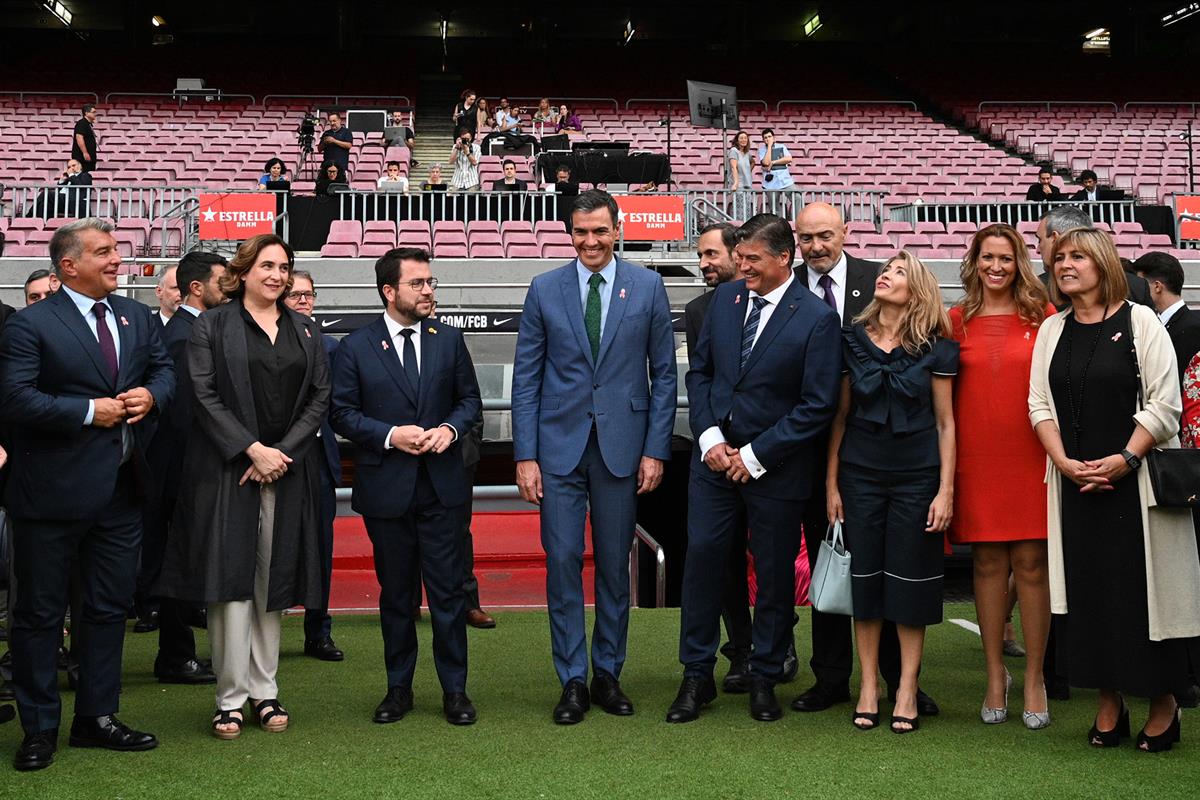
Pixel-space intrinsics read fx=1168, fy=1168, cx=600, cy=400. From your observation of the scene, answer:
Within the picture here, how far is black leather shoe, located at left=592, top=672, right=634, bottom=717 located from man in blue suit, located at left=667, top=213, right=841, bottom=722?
20 cm

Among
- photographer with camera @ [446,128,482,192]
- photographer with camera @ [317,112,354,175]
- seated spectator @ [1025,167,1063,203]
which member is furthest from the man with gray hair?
photographer with camera @ [317,112,354,175]

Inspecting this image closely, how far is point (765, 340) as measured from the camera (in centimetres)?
437

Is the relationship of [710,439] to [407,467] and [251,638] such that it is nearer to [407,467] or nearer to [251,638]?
[407,467]

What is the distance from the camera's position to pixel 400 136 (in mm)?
19688

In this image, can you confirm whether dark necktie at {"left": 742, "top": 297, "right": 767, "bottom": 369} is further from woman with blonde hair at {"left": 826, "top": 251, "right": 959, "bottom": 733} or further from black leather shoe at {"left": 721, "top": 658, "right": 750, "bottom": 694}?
black leather shoe at {"left": 721, "top": 658, "right": 750, "bottom": 694}

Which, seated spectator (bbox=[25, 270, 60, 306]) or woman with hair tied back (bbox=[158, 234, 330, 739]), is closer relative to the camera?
woman with hair tied back (bbox=[158, 234, 330, 739])

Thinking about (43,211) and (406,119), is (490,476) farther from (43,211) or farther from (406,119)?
(406,119)

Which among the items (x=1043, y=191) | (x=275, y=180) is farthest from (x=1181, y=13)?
(x=275, y=180)

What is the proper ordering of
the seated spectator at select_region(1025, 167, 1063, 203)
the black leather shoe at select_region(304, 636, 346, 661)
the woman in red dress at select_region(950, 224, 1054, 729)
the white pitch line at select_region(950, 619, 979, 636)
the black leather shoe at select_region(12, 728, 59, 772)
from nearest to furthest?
the black leather shoe at select_region(12, 728, 59, 772)
the woman in red dress at select_region(950, 224, 1054, 729)
the black leather shoe at select_region(304, 636, 346, 661)
the white pitch line at select_region(950, 619, 979, 636)
the seated spectator at select_region(1025, 167, 1063, 203)

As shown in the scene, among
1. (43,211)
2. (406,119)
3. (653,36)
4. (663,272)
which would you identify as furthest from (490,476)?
(653,36)

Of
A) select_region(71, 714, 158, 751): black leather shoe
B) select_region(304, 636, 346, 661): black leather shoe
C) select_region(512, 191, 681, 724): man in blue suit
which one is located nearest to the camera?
select_region(71, 714, 158, 751): black leather shoe

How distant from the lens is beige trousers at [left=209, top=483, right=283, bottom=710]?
166 inches

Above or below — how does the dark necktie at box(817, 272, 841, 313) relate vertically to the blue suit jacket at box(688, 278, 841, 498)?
above

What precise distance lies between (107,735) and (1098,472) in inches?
137
